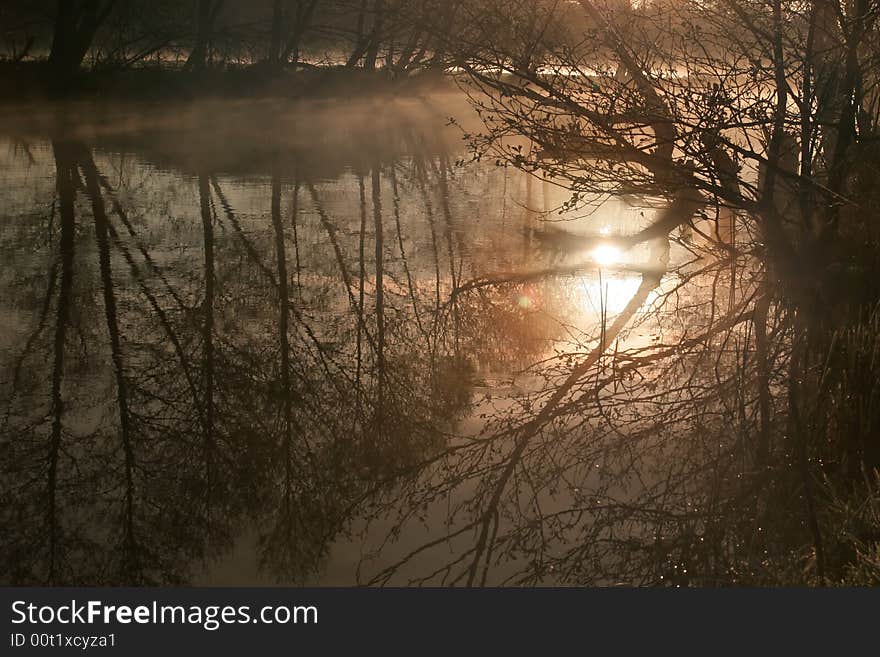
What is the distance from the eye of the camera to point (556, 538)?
13.9 ft

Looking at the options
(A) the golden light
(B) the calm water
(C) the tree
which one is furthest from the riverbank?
(A) the golden light

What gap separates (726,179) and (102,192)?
18.3ft

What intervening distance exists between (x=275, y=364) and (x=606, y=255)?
12.2ft

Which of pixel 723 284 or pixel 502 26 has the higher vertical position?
pixel 502 26

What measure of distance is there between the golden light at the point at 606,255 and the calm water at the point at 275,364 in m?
0.07

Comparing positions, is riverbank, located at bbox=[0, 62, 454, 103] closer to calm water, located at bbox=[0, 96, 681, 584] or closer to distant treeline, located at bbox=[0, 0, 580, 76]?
distant treeline, located at bbox=[0, 0, 580, 76]

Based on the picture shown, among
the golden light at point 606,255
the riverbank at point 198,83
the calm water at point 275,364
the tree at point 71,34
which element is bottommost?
the calm water at point 275,364

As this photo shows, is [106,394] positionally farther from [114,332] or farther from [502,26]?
[502,26]

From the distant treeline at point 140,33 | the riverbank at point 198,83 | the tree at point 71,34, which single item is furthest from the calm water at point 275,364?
the tree at point 71,34

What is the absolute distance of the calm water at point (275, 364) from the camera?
4141mm

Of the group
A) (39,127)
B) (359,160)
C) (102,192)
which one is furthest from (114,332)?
(39,127)

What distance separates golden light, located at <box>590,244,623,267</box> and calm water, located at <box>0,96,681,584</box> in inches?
2.9

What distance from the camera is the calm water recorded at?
13.6 feet

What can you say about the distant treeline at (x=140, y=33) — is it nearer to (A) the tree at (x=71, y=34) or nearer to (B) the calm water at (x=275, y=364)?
(A) the tree at (x=71, y=34)
